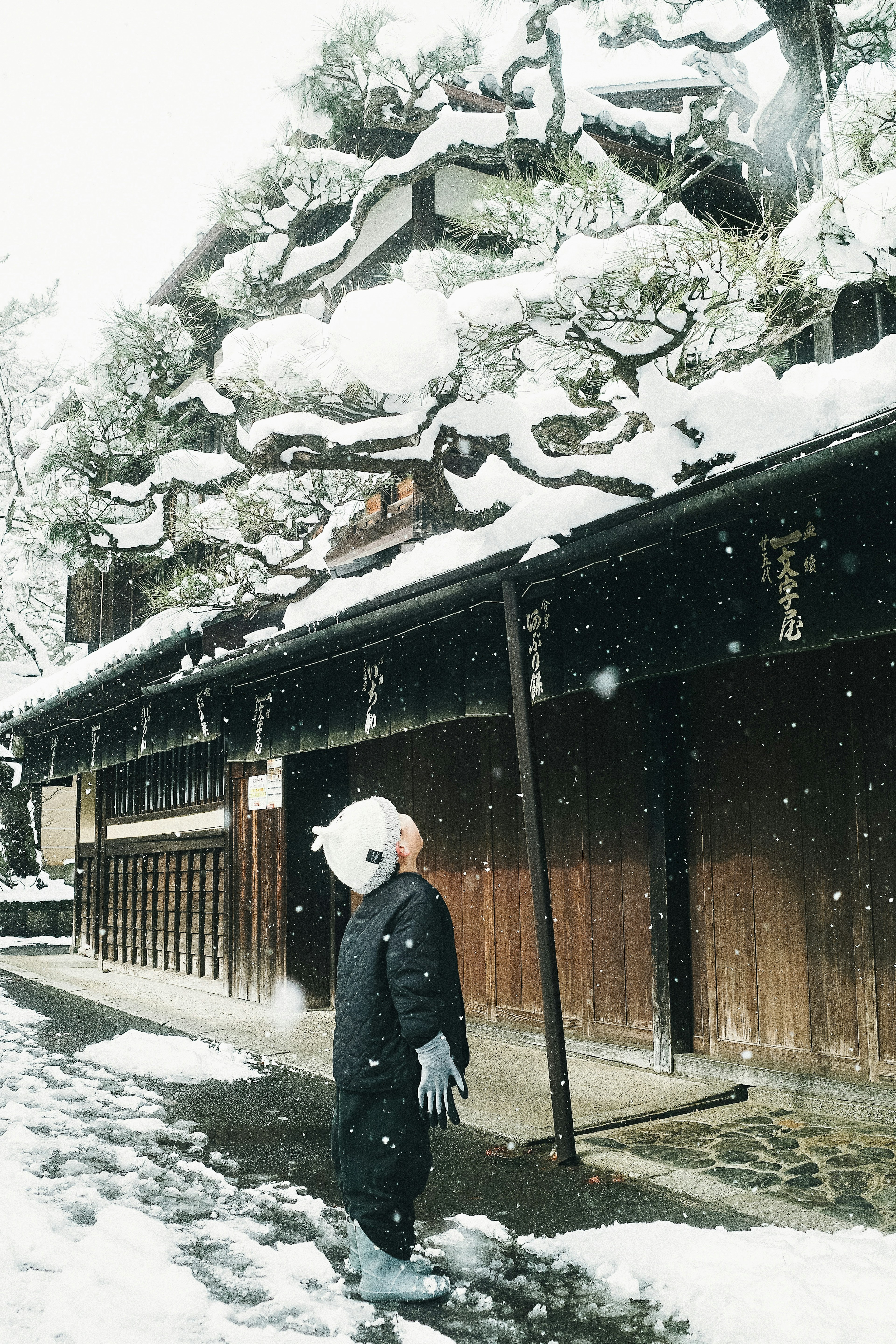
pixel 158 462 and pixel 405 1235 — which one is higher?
pixel 158 462

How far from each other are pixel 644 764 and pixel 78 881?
13.4 metres

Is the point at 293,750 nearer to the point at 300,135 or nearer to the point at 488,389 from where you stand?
the point at 488,389

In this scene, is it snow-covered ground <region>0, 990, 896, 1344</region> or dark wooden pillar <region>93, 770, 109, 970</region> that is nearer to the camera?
snow-covered ground <region>0, 990, 896, 1344</region>

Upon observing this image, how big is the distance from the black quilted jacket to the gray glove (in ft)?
0.12

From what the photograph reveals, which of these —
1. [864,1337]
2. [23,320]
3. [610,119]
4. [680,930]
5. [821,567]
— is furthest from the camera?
[23,320]

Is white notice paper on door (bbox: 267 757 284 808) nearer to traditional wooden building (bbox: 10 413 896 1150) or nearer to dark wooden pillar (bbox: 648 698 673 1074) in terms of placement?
traditional wooden building (bbox: 10 413 896 1150)

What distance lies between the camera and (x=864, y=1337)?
3.43m

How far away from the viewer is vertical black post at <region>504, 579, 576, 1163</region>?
558cm

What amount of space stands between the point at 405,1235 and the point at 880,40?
Result: 26.8 feet

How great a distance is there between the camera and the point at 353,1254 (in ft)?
13.6

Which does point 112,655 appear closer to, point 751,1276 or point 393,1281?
point 393,1281

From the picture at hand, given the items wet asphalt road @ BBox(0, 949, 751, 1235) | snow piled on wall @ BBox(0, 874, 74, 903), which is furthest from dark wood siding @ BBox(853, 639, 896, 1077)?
snow piled on wall @ BBox(0, 874, 74, 903)

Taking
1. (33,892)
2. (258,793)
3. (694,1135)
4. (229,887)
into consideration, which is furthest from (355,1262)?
(33,892)

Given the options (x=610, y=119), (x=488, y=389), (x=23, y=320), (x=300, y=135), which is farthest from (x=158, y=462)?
(x=23, y=320)
